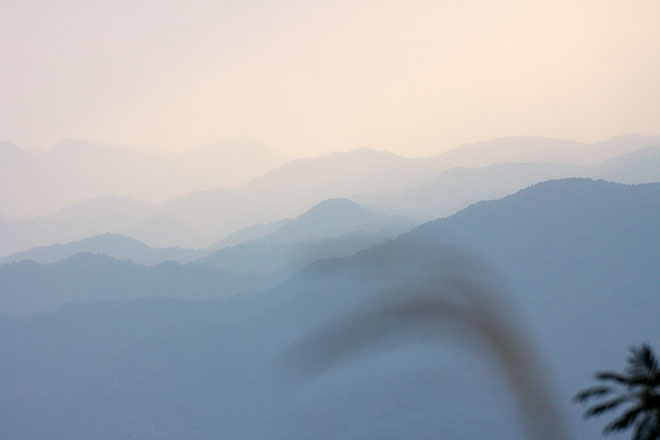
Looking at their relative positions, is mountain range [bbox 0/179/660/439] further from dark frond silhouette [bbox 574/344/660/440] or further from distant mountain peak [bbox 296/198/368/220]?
distant mountain peak [bbox 296/198/368/220]

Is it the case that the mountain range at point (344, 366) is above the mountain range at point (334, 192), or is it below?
below

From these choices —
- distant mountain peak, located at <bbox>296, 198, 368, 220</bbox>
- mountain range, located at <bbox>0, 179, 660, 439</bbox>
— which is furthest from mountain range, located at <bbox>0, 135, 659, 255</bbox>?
mountain range, located at <bbox>0, 179, 660, 439</bbox>

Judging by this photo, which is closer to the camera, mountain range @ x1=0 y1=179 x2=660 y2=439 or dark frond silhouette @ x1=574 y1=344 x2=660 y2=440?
dark frond silhouette @ x1=574 y1=344 x2=660 y2=440

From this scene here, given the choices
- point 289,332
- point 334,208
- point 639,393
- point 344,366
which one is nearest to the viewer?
point 639,393

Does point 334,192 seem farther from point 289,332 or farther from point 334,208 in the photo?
point 289,332

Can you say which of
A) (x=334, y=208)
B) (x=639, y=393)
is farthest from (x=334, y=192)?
(x=639, y=393)

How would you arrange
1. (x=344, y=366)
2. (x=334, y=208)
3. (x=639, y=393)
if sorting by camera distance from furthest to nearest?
1. (x=334, y=208)
2. (x=344, y=366)
3. (x=639, y=393)

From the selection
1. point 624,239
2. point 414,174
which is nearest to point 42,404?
point 624,239

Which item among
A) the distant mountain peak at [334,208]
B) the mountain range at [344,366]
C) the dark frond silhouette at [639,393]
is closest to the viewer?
the dark frond silhouette at [639,393]

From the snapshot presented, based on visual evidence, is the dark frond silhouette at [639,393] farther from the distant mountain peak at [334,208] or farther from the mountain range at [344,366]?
the distant mountain peak at [334,208]

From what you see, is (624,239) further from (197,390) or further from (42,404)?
(42,404)

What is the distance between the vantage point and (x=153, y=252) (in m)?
138

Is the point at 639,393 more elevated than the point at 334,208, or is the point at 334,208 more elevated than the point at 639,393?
the point at 334,208

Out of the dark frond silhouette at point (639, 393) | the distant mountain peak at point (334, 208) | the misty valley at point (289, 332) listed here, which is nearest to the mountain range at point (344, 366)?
the misty valley at point (289, 332)
